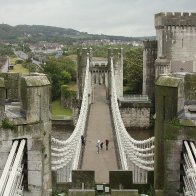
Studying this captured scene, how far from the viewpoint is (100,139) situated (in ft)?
65.4

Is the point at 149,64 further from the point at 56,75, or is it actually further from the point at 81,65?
the point at 56,75

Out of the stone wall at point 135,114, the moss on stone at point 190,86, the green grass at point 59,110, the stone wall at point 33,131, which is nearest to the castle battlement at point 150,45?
the stone wall at point 135,114

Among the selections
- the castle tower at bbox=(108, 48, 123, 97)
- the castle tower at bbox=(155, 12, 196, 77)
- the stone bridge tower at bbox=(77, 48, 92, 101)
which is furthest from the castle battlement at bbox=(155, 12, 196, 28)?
the stone bridge tower at bbox=(77, 48, 92, 101)

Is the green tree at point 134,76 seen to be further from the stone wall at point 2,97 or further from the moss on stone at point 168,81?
the stone wall at point 2,97

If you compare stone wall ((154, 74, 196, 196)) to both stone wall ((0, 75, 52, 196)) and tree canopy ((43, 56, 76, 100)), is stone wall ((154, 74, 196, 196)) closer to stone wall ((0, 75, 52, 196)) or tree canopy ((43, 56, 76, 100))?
stone wall ((0, 75, 52, 196))

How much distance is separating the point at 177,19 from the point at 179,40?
4.49 ft

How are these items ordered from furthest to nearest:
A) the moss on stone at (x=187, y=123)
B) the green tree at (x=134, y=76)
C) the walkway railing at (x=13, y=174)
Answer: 1. the green tree at (x=134, y=76)
2. the moss on stone at (x=187, y=123)
3. the walkway railing at (x=13, y=174)

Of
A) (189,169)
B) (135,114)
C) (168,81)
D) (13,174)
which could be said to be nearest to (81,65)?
(135,114)

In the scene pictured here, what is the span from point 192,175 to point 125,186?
167 cm

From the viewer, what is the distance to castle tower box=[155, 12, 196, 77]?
3319 cm

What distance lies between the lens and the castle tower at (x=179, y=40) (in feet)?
109

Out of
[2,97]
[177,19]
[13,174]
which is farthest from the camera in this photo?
[177,19]

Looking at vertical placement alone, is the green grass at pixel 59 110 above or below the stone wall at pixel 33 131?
below

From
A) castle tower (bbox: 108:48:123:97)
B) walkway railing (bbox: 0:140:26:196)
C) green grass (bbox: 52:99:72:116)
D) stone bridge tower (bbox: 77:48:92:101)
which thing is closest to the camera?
walkway railing (bbox: 0:140:26:196)
